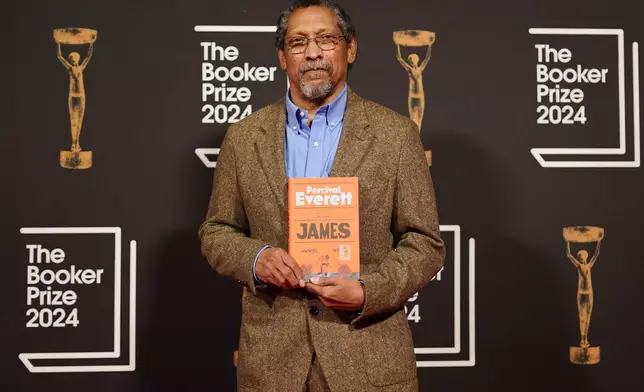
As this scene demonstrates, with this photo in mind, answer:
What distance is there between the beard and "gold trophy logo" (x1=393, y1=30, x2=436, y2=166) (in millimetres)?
1000

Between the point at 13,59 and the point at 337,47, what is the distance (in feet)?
5.17

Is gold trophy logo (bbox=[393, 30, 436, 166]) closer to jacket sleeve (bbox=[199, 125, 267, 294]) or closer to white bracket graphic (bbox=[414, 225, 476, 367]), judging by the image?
white bracket graphic (bbox=[414, 225, 476, 367])

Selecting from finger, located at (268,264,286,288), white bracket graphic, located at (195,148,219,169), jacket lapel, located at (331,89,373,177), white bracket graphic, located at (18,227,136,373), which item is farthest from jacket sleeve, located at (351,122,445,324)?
white bracket graphic, located at (18,227,136,373)

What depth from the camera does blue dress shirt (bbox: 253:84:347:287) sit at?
2.16 metres

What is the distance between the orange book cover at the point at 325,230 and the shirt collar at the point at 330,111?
12.1 inches

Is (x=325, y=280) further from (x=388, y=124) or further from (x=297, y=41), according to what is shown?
(x=297, y=41)

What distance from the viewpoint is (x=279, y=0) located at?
316 cm

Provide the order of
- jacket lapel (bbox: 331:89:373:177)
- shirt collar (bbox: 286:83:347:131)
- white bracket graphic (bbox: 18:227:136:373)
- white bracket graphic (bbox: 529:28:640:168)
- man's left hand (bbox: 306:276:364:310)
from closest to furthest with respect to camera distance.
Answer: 1. man's left hand (bbox: 306:276:364:310)
2. jacket lapel (bbox: 331:89:373:177)
3. shirt collar (bbox: 286:83:347:131)
4. white bracket graphic (bbox: 18:227:136:373)
5. white bracket graphic (bbox: 529:28:640:168)

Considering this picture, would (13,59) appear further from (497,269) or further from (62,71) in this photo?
(497,269)

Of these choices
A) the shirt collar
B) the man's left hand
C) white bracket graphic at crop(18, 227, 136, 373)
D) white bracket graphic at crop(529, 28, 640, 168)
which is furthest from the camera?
white bracket graphic at crop(529, 28, 640, 168)

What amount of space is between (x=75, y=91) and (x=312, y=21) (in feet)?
4.29

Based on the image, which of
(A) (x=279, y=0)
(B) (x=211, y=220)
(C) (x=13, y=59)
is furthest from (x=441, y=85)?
(C) (x=13, y=59)

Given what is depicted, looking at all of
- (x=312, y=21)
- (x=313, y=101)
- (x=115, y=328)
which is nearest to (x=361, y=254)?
(x=313, y=101)

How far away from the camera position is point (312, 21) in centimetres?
225
